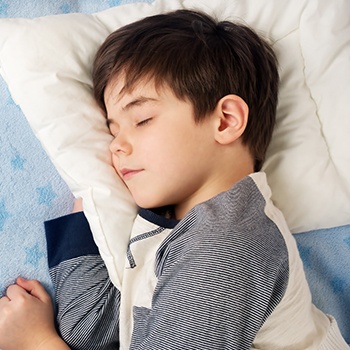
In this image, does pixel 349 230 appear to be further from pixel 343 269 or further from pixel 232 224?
pixel 232 224

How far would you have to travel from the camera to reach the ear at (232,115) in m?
1.06

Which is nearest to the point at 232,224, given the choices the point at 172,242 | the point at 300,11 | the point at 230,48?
the point at 172,242

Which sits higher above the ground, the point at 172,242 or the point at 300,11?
the point at 300,11

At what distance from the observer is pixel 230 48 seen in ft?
3.64

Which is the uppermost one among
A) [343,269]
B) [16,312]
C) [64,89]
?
[64,89]

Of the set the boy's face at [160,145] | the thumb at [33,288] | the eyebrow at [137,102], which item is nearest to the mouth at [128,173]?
the boy's face at [160,145]

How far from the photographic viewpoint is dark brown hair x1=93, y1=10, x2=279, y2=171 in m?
1.05

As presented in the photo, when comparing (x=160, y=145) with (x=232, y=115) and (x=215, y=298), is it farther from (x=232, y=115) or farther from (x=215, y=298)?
(x=215, y=298)

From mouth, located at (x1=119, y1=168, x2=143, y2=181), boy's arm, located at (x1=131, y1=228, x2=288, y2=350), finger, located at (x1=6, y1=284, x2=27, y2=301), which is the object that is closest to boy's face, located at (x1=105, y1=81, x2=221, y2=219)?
mouth, located at (x1=119, y1=168, x2=143, y2=181)

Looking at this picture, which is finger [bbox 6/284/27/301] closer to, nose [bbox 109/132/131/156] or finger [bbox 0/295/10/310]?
finger [bbox 0/295/10/310]

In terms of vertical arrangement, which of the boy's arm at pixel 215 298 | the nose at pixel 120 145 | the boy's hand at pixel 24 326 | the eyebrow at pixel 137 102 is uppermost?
the eyebrow at pixel 137 102

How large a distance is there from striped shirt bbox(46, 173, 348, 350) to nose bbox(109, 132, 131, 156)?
122 mm

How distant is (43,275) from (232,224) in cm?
41

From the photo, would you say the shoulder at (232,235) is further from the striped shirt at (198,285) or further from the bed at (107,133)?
the bed at (107,133)
